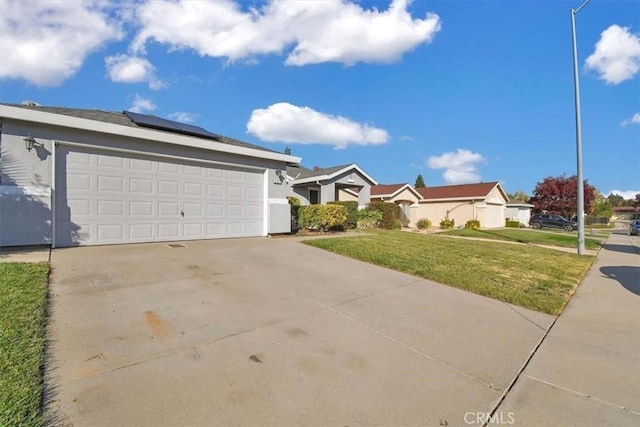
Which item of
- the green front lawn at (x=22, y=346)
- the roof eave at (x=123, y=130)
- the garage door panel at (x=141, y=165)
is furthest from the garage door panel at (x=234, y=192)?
the green front lawn at (x=22, y=346)

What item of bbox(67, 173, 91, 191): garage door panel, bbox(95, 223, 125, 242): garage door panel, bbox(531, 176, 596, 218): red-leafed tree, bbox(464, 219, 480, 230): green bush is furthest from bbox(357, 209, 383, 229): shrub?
bbox(531, 176, 596, 218): red-leafed tree

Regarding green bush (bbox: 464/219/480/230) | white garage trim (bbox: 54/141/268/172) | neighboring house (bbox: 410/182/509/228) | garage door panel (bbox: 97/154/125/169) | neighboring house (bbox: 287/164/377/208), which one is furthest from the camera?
neighboring house (bbox: 410/182/509/228)

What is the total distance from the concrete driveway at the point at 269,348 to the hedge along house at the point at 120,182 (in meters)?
2.36

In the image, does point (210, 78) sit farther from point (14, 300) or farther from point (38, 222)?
point (14, 300)

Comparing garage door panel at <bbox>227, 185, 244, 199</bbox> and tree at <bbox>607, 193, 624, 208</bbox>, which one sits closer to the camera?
garage door panel at <bbox>227, 185, 244, 199</bbox>

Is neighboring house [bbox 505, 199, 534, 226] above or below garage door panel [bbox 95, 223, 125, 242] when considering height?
above

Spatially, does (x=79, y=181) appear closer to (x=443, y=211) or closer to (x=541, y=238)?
(x=541, y=238)

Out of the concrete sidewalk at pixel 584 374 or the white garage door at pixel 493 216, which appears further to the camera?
the white garage door at pixel 493 216

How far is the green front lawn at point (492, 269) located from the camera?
5574mm

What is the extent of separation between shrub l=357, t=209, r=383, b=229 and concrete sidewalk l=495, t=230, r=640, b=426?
1304 cm

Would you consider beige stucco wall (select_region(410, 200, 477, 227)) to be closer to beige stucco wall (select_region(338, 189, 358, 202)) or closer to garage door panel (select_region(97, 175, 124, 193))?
beige stucco wall (select_region(338, 189, 358, 202))

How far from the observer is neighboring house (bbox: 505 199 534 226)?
113ft

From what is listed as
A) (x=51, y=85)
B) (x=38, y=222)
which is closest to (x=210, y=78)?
(x=51, y=85)

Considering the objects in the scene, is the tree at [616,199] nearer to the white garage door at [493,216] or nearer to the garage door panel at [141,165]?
the white garage door at [493,216]
